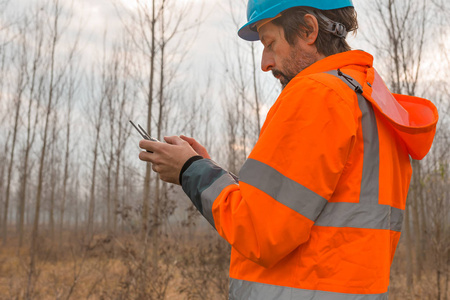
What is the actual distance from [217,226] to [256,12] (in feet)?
2.23

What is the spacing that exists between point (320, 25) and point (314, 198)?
57 cm

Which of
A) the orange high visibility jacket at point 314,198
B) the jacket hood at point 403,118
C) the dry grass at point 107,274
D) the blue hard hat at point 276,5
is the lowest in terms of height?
the dry grass at point 107,274

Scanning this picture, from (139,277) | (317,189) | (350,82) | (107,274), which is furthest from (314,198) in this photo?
(107,274)

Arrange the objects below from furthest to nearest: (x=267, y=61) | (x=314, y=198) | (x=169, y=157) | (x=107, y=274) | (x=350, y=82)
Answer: (x=107, y=274) < (x=267, y=61) < (x=169, y=157) < (x=350, y=82) < (x=314, y=198)

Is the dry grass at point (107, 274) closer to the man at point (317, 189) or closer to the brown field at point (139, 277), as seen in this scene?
the brown field at point (139, 277)

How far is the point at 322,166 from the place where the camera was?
2.87 ft

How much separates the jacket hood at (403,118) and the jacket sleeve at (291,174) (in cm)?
14

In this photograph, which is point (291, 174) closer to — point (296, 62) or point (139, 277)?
point (296, 62)

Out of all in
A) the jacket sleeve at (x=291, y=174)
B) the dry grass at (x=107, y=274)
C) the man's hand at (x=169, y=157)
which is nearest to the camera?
the jacket sleeve at (x=291, y=174)

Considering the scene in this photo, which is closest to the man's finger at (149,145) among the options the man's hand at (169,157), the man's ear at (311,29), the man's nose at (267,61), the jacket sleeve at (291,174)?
the man's hand at (169,157)

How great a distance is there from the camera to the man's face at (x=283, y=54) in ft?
3.79

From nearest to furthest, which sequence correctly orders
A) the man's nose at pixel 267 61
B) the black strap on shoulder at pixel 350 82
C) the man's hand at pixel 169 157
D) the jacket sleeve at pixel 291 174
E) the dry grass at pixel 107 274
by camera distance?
1. the jacket sleeve at pixel 291 174
2. the black strap on shoulder at pixel 350 82
3. the man's hand at pixel 169 157
4. the man's nose at pixel 267 61
5. the dry grass at pixel 107 274

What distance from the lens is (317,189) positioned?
88 centimetres

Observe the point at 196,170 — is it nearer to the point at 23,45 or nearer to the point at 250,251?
the point at 250,251
